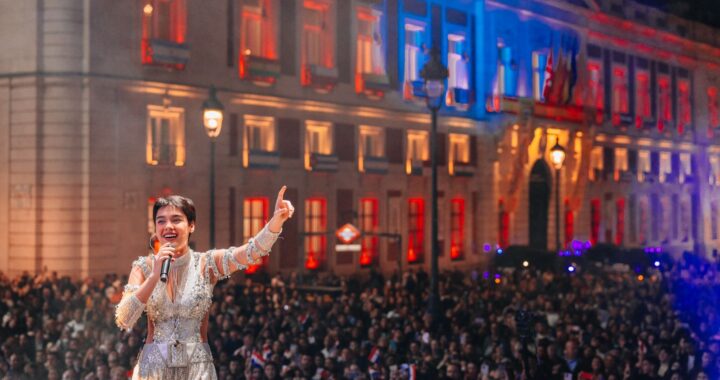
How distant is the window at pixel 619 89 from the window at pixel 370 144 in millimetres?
14170

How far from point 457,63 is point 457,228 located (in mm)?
5565

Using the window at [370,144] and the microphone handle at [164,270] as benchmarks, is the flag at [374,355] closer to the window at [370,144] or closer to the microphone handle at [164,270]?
the microphone handle at [164,270]

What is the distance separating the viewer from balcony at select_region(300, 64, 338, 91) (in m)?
30.6

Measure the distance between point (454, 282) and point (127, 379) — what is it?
51.1 feet

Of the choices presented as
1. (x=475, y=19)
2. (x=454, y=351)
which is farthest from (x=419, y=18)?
(x=454, y=351)

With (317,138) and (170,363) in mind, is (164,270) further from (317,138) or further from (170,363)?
(317,138)

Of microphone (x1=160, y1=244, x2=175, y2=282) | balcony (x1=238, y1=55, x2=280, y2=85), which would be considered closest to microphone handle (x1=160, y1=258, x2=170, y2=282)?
microphone (x1=160, y1=244, x2=175, y2=282)

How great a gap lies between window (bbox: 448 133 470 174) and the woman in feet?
102

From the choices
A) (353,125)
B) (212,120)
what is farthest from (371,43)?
(212,120)

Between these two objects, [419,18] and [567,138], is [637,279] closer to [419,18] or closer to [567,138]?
[419,18]

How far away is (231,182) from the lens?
94.0ft

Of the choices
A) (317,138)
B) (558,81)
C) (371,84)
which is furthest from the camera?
(558,81)

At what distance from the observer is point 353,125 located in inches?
1293

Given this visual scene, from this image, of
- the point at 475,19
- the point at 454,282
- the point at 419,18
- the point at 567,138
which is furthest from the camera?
the point at 567,138
